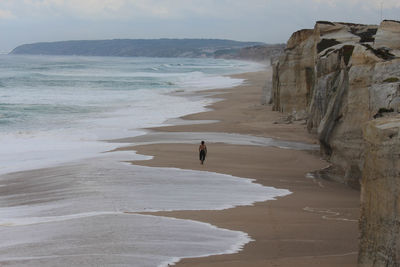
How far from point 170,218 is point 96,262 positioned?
7.77ft

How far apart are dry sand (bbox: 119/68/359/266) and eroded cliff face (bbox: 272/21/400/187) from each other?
Result: 678mm

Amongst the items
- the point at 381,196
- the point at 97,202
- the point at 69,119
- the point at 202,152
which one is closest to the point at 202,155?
the point at 202,152

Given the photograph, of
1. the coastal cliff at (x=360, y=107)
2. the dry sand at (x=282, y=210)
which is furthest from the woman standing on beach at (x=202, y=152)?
the coastal cliff at (x=360, y=107)

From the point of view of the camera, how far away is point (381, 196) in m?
6.07

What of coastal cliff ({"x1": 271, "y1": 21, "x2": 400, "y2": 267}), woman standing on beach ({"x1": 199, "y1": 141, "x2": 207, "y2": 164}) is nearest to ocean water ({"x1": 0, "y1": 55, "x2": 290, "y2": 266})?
woman standing on beach ({"x1": 199, "y1": 141, "x2": 207, "y2": 164})

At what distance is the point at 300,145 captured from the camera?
18281mm

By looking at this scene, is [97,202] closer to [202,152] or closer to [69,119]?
[202,152]

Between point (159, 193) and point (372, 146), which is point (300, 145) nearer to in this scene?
point (159, 193)

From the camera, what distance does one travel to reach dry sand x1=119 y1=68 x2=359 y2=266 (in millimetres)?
7977

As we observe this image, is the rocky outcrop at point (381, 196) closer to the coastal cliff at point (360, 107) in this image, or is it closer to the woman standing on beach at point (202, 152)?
the coastal cliff at point (360, 107)

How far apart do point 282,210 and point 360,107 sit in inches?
117

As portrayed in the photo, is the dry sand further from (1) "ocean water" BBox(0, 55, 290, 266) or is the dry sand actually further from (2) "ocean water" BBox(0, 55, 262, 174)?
(2) "ocean water" BBox(0, 55, 262, 174)

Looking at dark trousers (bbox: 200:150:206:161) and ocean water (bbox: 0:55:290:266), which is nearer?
ocean water (bbox: 0:55:290:266)

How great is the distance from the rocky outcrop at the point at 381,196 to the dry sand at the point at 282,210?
127 centimetres
